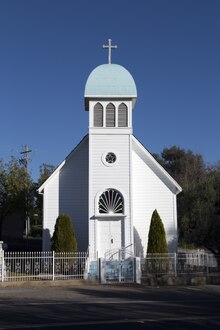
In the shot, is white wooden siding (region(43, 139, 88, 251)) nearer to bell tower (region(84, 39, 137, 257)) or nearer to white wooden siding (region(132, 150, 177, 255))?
bell tower (region(84, 39, 137, 257))

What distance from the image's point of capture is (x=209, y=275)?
66.4 feet

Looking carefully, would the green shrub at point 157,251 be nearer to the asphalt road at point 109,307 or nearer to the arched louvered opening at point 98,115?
the asphalt road at point 109,307

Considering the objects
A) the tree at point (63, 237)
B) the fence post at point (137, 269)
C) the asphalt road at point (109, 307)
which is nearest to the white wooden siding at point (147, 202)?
the tree at point (63, 237)

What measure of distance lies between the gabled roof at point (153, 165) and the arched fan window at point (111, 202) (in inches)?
114

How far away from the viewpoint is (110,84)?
23891mm

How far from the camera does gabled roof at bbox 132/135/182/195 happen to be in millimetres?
24609

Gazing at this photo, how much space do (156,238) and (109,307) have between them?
9633 mm

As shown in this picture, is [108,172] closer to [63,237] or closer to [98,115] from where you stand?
[98,115]

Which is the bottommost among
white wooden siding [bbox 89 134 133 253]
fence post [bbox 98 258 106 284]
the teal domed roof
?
fence post [bbox 98 258 106 284]

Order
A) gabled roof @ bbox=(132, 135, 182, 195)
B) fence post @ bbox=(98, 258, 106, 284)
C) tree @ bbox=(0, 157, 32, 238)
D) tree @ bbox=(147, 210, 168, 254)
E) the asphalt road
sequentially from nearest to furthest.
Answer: the asphalt road → fence post @ bbox=(98, 258, 106, 284) → tree @ bbox=(147, 210, 168, 254) → gabled roof @ bbox=(132, 135, 182, 195) → tree @ bbox=(0, 157, 32, 238)

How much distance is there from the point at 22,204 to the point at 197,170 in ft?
99.3

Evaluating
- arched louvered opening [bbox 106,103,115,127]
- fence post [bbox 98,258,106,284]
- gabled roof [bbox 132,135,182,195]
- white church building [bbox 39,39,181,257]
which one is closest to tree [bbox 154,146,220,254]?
white church building [bbox 39,39,181,257]

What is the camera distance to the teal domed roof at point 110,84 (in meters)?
23.6

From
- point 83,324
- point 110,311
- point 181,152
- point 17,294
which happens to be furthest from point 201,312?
point 181,152
